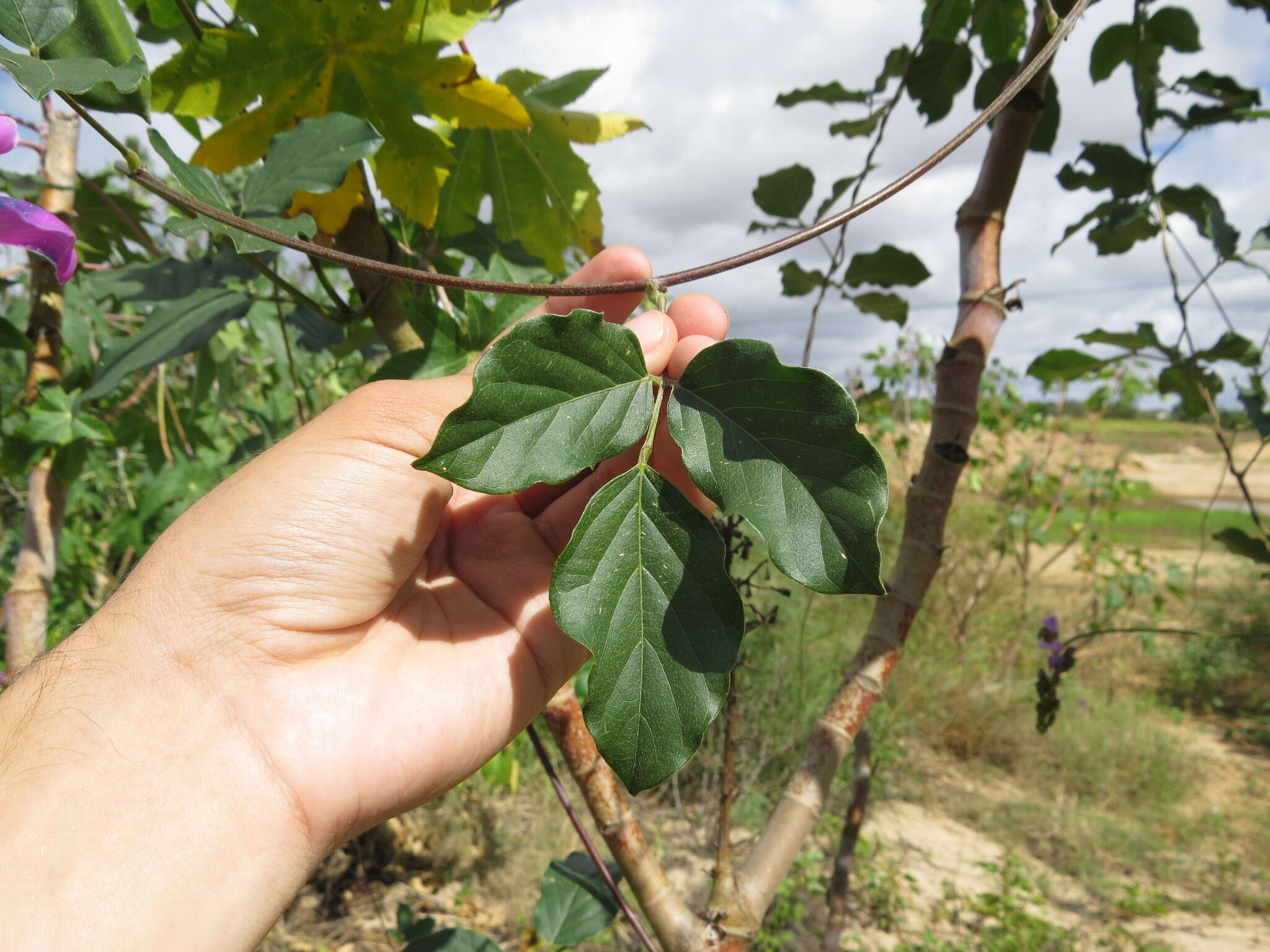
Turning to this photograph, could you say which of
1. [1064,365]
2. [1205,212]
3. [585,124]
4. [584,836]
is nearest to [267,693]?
[584,836]

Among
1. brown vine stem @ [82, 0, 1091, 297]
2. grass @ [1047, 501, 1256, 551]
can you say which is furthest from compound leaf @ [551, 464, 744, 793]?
grass @ [1047, 501, 1256, 551]

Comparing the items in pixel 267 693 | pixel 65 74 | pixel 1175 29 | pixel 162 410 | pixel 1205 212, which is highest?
pixel 1175 29

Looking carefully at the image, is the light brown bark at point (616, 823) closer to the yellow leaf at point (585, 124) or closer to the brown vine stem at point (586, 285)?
the brown vine stem at point (586, 285)

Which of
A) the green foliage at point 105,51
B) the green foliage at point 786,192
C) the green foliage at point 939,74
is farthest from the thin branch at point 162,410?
the green foliage at point 939,74

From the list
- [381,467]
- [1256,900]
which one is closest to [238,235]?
[381,467]

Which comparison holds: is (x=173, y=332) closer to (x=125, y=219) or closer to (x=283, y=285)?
(x=283, y=285)

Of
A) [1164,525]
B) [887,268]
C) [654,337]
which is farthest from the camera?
[1164,525]

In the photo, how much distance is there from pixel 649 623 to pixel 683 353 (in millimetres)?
299

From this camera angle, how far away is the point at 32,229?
53cm

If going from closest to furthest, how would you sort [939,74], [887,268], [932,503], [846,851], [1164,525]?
[932,503] < [887,268] < [939,74] < [846,851] < [1164,525]

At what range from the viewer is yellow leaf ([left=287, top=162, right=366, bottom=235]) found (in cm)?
83

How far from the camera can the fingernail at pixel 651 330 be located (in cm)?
67

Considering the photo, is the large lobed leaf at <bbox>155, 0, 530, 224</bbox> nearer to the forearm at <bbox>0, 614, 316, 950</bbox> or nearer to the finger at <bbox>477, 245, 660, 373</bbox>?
the finger at <bbox>477, 245, 660, 373</bbox>

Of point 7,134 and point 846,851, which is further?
point 846,851
